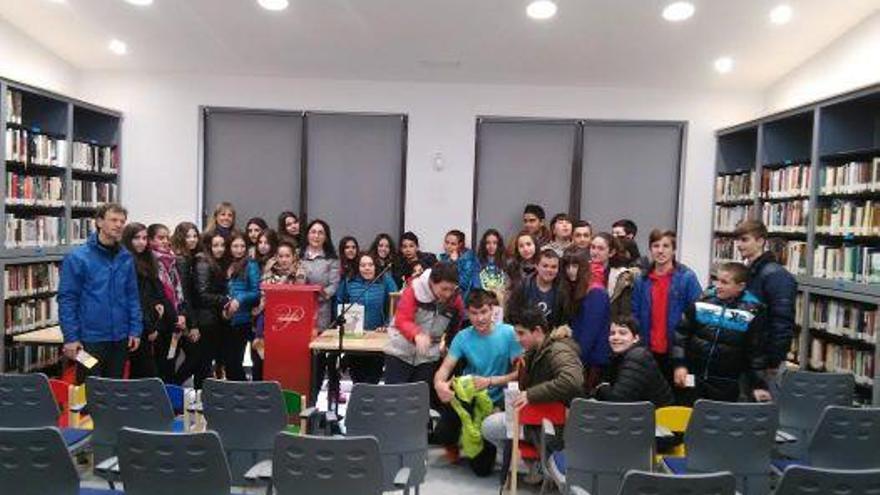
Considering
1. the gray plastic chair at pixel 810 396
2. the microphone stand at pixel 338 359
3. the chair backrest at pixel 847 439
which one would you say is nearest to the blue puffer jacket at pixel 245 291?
the microphone stand at pixel 338 359

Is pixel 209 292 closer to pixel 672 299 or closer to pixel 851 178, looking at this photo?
pixel 672 299

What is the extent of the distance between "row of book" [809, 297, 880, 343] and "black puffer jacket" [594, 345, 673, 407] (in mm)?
2350

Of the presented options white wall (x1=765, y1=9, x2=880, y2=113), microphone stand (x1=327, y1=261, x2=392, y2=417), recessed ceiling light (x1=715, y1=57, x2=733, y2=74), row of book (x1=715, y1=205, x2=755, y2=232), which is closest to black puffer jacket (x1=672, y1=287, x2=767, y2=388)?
microphone stand (x1=327, y1=261, x2=392, y2=417)

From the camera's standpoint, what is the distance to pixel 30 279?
605 centimetres

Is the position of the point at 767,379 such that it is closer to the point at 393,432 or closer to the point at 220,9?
the point at 393,432

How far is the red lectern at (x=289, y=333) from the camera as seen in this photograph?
493cm

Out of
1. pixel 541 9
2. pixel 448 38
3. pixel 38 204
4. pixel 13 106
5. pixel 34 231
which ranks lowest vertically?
pixel 34 231

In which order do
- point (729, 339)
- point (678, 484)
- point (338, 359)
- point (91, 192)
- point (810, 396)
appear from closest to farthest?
point (678, 484) → point (810, 396) → point (729, 339) → point (338, 359) → point (91, 192)

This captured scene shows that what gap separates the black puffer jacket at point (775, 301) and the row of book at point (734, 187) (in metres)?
3.08

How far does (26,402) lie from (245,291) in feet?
7.43

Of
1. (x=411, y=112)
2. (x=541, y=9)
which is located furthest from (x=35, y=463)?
(x=411, y=112)

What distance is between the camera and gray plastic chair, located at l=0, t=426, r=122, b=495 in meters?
2.37

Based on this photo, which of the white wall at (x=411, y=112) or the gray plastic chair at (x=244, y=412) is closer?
the gray plastic chair at (x=244, y=412)

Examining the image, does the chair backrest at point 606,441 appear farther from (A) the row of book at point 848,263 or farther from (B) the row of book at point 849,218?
(B) the row of book at point 849,218
